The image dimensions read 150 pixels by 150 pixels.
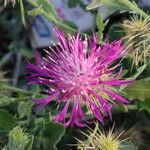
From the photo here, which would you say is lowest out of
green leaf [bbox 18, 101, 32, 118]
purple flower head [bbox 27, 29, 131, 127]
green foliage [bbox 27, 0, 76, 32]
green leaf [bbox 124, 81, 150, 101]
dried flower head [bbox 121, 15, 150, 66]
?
green leaf [bbox 18, 101, 32, 118]

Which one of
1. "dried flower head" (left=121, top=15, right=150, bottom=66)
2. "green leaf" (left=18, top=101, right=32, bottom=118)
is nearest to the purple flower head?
"dried flower head" (left=121, top=15, right=150, bottom=66)

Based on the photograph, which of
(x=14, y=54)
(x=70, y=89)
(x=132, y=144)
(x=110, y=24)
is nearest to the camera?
(x=70, y=89)

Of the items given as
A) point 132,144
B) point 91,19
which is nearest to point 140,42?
point 132,144

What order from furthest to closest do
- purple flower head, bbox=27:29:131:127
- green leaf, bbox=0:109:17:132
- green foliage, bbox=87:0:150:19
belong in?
green leaf, bbox=0:109:17:132
green foliage, bbox=87:0:150:19
purple flower head, bbox=27:29:131:127

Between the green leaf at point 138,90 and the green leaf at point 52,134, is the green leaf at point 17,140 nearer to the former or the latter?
the green leaf at point 52,134

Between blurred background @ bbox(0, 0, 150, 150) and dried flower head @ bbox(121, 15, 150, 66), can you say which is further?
blurred background @ bbox(0, 0, 150, 150)

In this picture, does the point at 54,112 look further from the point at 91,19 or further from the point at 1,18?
the point at 1,18

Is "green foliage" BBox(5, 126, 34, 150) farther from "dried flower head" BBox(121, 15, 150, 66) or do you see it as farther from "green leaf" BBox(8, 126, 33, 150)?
"dried flower head" BBox(121, 15, 150, 66)
